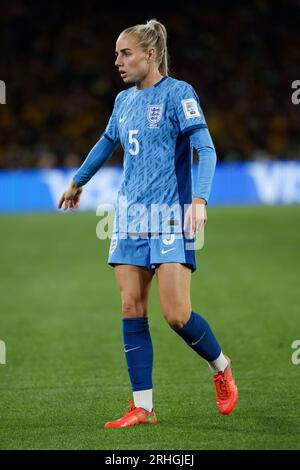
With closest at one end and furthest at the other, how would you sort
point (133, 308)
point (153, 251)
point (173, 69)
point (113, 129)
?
point (153, 251)
point (133, 308)
point (113, 129)
point (173, 69)

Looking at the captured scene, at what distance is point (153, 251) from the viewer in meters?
4.86

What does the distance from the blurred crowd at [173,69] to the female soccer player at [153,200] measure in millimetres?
20040

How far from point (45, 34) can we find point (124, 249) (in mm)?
24151

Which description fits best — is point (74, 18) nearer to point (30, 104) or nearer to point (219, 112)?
point (30, 104)

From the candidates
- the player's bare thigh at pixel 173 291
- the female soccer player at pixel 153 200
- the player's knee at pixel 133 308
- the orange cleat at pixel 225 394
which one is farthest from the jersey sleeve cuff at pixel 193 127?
the orange cleat at pixel 225 394

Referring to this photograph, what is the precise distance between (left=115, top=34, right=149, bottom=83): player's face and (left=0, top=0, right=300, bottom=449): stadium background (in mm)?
1916

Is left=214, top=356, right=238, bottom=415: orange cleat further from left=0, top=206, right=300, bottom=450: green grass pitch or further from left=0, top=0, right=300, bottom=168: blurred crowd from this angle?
left=0, top=0, right=300, bottom=168: blurred crowd

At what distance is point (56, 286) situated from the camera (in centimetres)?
1156

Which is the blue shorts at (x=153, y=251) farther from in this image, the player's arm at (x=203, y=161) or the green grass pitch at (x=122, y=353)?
the green grass pitch at (x=122, y=353)

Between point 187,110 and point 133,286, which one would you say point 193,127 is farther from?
point 133,286

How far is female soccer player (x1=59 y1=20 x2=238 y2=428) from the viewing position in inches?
190

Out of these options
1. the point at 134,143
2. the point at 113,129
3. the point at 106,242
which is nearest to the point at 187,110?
the point at 134,143

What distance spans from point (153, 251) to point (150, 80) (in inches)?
37.3

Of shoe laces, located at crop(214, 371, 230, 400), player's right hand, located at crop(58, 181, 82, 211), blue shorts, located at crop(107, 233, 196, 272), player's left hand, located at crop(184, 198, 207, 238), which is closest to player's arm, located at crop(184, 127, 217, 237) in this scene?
player's left hand, located at crop(184, 198, 207, 238)
